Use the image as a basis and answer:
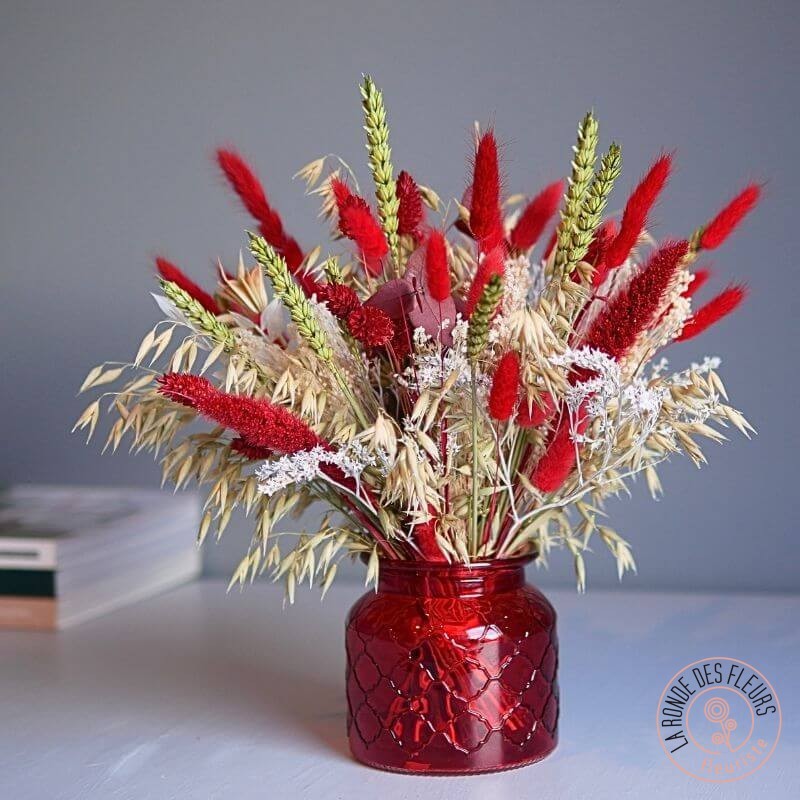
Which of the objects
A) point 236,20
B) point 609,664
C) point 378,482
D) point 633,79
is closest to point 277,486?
point 378,482

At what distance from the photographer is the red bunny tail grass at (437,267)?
29.5 inches

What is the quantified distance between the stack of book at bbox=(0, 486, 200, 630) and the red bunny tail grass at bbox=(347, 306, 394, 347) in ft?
2.55

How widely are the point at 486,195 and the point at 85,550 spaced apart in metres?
0.89

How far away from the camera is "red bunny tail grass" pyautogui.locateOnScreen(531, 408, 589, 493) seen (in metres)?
0.83

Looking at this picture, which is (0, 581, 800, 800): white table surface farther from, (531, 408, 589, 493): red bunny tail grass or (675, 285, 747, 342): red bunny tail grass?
(675, 285, 747, 342): red bunny tail grass

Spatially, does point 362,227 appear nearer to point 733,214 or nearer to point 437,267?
point 437,267

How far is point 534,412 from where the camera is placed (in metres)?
0.82

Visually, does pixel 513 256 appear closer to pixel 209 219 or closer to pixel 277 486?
pixel 277 486

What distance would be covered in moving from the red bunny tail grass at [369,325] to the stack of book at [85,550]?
778 millimetres

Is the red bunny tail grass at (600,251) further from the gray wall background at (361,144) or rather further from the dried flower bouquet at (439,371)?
the gray wall background at (361,144)

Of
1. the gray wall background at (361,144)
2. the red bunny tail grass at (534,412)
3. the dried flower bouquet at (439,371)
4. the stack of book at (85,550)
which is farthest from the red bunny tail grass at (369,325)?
the stack of book at (85,550)

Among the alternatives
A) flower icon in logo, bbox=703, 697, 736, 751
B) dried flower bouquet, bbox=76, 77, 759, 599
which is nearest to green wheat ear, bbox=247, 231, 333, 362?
dried flower bouquet, bbox=76, 77, 759, 599

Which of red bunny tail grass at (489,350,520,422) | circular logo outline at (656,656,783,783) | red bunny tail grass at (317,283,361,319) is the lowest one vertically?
circular logo outline at (656,656,783,783)

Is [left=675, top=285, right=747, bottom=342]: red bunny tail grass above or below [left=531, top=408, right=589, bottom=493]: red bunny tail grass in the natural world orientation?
above
